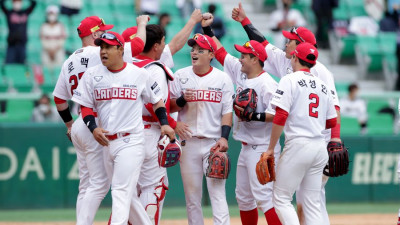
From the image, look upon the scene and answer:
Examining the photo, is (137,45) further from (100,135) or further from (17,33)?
(17,33)

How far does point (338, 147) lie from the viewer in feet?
25.9

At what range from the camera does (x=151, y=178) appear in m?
7.75

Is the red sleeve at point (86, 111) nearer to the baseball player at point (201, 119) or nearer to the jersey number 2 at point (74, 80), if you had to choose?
the jersey number 2 at point (74, 80)

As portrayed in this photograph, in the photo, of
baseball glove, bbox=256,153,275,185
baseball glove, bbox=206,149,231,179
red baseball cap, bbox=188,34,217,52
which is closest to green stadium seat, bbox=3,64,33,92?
red baseball cap, bbox=188,34,217,52

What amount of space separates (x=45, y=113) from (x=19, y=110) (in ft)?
1.24

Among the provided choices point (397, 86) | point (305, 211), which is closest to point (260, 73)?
point (305, 211)

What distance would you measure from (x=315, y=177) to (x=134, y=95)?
188 cm

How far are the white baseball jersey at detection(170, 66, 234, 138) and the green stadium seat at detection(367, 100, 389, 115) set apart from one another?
515 cm

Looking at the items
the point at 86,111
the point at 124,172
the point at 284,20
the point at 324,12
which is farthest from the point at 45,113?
the point at 324,12

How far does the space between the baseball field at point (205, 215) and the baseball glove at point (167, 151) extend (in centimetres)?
290

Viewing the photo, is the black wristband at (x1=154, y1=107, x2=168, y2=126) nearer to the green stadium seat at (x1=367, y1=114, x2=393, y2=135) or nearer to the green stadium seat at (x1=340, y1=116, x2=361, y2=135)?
the green stadium seat at (x1=340, y1=116, x2=361, y2=135)

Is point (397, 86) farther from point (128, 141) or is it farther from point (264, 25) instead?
point (128, 141)

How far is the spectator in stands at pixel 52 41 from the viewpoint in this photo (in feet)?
46.4

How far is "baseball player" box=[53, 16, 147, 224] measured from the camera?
24.6 ft
